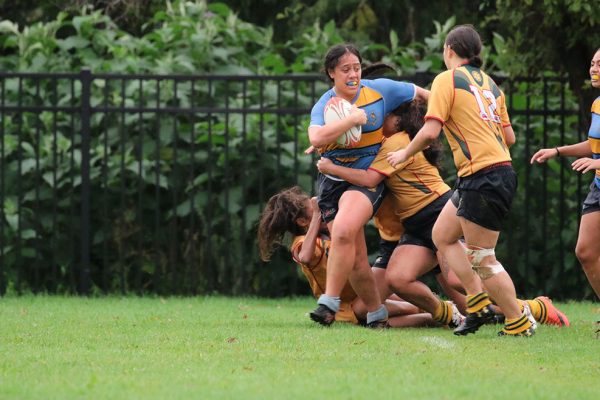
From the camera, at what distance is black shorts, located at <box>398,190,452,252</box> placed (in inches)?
302

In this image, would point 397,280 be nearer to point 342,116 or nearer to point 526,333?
point 526,333

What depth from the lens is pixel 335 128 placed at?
7.19m

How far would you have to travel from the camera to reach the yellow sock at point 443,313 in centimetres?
763

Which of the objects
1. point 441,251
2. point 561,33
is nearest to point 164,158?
point 561,33

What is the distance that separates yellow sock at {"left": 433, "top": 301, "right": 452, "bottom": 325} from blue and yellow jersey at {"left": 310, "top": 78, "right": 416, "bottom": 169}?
1.03 metres

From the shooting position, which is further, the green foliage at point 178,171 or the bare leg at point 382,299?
the green foliage at point 178,171

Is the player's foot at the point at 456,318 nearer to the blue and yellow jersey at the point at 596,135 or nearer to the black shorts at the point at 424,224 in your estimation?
the black shorts at the point at 424,224

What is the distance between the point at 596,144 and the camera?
7.42m

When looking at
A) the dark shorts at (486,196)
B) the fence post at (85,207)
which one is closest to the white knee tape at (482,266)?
the dark shorts at (486,196)

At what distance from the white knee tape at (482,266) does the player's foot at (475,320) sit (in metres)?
0.22

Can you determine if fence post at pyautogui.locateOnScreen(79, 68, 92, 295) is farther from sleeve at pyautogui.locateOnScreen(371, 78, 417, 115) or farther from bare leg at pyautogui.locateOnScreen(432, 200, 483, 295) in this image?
bare leg at pyautogui.locateOnScreen(432, 200, 483, 295)

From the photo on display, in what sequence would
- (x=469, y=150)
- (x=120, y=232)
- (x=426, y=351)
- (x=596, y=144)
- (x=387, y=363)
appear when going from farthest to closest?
(x=120, y=232)
(x=596, y=144)
(x=469, y=150)
(x=426, y=351)
(x=387, y=363)

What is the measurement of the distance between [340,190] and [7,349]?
2328 mm

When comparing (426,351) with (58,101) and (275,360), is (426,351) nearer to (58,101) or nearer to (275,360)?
(275,360)
